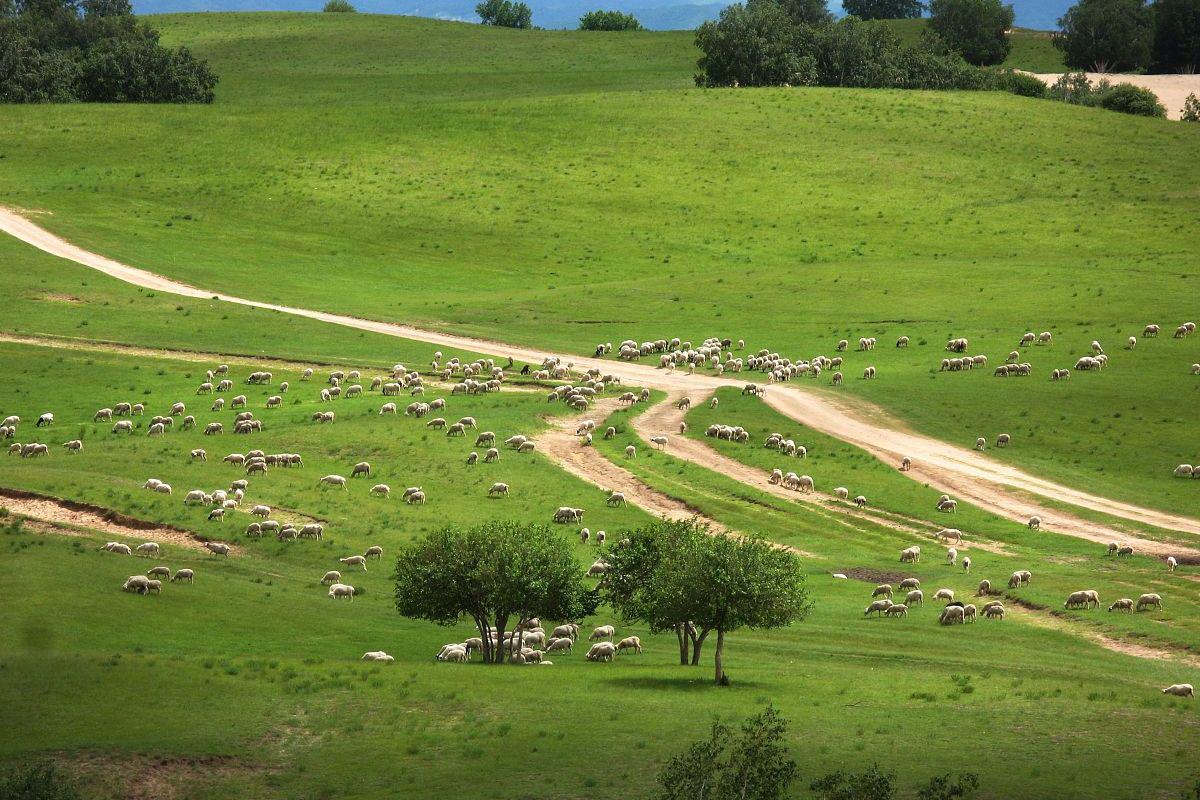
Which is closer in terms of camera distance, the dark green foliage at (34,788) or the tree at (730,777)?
the dark green foliage at (34,788)

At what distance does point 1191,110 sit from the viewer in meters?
155

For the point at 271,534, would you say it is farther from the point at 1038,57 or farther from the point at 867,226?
the point at 1038,57

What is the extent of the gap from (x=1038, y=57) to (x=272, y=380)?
142m

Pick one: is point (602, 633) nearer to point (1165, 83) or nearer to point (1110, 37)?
point (1165, 83)

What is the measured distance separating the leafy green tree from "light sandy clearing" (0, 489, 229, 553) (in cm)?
11517

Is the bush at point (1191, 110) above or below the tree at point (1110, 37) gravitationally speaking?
below

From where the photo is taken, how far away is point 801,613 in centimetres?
3934

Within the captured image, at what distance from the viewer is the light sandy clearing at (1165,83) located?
165250 millimetres

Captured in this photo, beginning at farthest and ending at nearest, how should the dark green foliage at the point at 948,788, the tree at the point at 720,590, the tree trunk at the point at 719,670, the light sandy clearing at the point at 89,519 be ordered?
the light sandy clearing at the point at 89,519 → the tree at the point at 720,590 → the tree trunk at the point at 719,670 → the dark green foliage at the point at 948,788

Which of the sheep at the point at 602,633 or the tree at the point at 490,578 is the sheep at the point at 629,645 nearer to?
the sheep at the point at 602,633

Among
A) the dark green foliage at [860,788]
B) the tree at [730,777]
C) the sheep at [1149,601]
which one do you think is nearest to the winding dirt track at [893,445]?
the sheep at [1149,601]

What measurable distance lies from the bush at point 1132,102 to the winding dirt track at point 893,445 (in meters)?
88.5

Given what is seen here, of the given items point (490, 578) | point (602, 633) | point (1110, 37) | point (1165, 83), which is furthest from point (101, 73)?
point (490, 578)

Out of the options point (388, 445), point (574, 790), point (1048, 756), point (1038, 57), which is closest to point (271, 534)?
point (388, 445)
